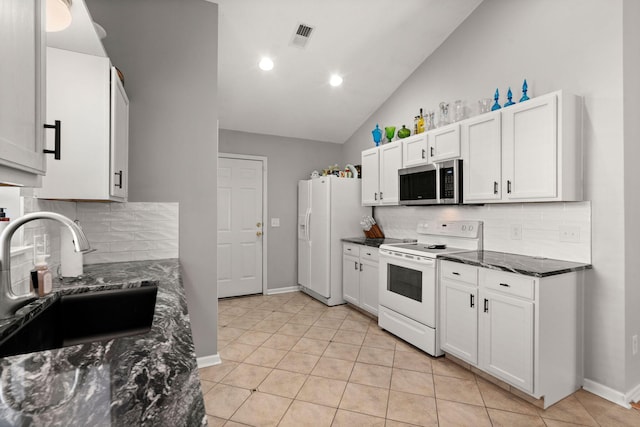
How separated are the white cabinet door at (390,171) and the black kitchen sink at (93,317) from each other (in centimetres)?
271

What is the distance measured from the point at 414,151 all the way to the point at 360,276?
1594mm

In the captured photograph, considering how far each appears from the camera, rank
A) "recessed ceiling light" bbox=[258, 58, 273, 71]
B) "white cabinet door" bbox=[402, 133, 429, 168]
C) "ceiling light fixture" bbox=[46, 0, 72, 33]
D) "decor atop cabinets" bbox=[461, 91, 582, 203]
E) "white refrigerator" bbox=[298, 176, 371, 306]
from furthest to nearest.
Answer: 1. "white refrigerator" bbox=[298, 176, 371, 306]
2. "recessed ceiling light" bbox=[258, 58, 273, 71]
3. "white cabinet door" bbox=[402, 133, 429, 168]
4. "decor atop cabinets" bbox=[461, 91, 582, 203]
5. "ceiling light fixture" bbox=[46, 0, 72, 33]

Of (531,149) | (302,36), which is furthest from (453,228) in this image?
(302,36)

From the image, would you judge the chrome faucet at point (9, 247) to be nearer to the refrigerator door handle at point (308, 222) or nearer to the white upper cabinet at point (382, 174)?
the white upper cabinet at point (382, 174)

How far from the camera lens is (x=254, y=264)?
4805 mm

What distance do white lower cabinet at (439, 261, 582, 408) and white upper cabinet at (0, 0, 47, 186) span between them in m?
2.48

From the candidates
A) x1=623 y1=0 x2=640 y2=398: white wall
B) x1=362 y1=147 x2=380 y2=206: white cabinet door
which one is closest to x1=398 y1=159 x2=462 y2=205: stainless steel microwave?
x1=362 y1=147 x2=380 y2=206: white cabinet door

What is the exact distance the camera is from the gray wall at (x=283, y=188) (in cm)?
482

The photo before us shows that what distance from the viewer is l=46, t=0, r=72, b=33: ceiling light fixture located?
4.15 feet

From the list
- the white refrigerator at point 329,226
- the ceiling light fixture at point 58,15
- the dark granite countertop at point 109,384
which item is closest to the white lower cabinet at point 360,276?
the white refrigerator at point 329,226

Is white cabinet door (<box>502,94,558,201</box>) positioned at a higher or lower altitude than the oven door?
higher

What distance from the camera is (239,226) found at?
470cm

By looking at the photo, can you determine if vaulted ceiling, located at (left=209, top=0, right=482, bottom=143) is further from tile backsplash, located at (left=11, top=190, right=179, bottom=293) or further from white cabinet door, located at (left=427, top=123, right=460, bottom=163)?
tile backsplash, located at (left=11, top=190, right=179, bottom=293)

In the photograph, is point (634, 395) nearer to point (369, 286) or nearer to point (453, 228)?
point (453, 228)
